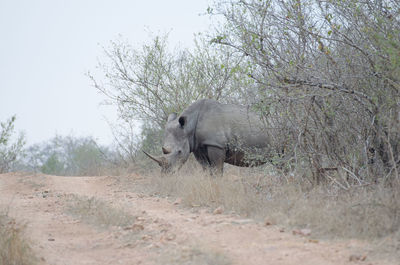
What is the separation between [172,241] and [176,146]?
540cm

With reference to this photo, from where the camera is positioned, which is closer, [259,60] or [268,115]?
[259,60]

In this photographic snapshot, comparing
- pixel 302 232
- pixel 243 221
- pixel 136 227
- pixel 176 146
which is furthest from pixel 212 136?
pixel 302 232

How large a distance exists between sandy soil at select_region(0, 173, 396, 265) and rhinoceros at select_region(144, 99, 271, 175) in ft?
8.03

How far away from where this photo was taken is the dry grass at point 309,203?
16.6 feet

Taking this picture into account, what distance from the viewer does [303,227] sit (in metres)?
5.43

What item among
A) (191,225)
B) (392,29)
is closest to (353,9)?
(392,29)

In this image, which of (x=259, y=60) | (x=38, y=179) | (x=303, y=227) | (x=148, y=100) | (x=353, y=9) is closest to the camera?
(x=303, y=227)

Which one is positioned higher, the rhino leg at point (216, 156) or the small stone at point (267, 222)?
the rhino leg at point (216, 156)

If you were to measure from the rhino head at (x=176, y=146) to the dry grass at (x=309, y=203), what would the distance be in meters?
2.08

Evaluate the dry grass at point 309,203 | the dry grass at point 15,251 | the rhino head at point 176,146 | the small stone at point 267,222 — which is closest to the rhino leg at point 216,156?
the rhino head at point 176,146

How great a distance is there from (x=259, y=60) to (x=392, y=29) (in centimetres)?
196

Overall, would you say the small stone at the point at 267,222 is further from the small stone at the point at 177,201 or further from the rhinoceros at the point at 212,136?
the rhinoceros at the point at 212,136

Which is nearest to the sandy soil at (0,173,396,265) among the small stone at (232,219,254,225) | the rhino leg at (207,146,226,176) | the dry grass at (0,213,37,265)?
the small stone at (232,219,254,225)

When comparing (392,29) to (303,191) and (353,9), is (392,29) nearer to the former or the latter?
(353,9)
